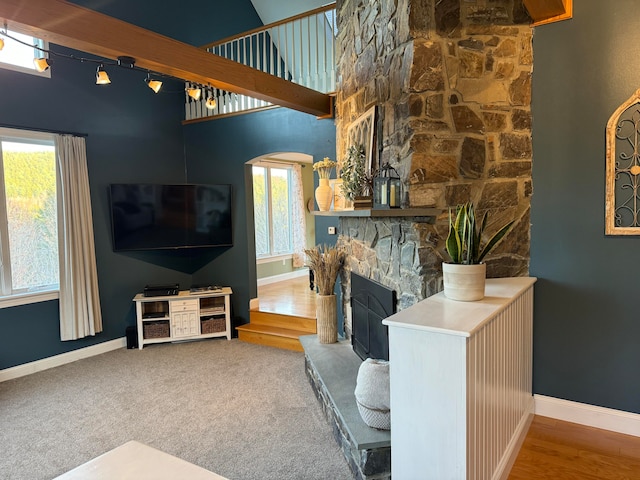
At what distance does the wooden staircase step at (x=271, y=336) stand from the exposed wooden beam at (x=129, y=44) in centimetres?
253

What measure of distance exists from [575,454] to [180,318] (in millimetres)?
4041

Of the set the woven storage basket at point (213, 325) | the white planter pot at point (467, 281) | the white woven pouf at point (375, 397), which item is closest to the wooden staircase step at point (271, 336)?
the woven storage basket at point (213, 325)

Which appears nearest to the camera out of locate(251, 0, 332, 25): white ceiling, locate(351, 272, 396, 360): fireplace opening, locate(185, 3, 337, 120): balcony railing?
locate(351, 272, 396, 360): fireplace opening

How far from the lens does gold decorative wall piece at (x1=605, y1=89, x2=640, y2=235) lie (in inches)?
91.2

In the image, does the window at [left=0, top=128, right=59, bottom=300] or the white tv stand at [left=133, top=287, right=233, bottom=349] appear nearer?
the window at [left=0, top=128, right=59, bottom=300]

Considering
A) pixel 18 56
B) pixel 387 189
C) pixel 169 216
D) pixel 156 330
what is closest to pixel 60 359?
pixel 156 330

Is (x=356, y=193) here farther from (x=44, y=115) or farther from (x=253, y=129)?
(x=44, y=115)

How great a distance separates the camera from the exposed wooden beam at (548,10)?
Result: 2.35 m

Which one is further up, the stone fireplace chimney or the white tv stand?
the stone fireplace chimney

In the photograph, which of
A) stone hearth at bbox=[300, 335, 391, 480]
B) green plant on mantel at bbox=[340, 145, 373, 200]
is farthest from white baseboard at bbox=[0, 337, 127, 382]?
green plant on mantel at bbox=[340, 145, 373, 200]

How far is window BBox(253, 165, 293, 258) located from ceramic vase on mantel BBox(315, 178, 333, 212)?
3692 mm

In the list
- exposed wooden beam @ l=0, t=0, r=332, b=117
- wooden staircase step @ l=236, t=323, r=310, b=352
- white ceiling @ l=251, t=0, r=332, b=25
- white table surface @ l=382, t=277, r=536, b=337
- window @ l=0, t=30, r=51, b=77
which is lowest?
wooden staircase step @ l=236, t=323, r=310, b=352

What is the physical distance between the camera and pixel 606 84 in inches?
93.5

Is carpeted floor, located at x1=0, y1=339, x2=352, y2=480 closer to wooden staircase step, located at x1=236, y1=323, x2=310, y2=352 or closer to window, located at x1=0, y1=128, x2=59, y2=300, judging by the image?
wooden staircase step, located at x1=236, y1=323, x2=310, y2=352
